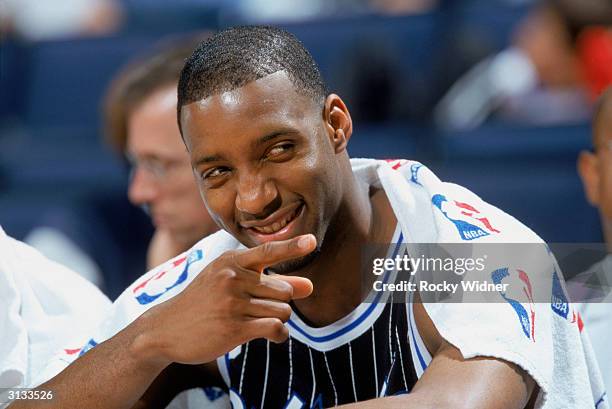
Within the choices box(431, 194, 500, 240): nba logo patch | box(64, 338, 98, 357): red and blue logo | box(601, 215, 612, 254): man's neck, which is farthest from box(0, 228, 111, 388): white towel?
box(601, 215, 612, 254): man's neck

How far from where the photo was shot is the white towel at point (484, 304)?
123 centimetres

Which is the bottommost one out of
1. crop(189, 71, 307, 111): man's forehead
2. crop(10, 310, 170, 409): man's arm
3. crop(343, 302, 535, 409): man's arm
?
crop(343, 302, 535, 409): man's arm

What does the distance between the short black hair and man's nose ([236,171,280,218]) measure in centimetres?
13

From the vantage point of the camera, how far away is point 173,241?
7.59ft

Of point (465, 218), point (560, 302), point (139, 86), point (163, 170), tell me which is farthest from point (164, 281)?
point (139, 86)

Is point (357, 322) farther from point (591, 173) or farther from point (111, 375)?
point (591, 173)

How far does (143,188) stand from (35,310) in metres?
0.67

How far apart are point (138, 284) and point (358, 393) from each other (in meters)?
0.40

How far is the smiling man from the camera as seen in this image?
121 centimetres

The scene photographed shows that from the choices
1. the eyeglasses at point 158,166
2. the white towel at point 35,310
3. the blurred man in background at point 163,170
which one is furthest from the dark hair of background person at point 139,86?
the white towel at point 35,310

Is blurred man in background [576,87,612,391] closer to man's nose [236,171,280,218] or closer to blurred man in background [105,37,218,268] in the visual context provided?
man's nose [236,171,280,218]

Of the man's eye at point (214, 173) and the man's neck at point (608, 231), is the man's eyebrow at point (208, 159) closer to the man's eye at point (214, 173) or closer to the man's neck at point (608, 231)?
the man's eye at point (214, 173)

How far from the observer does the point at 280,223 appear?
1.35 meters

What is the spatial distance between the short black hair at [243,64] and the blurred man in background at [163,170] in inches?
31.8
